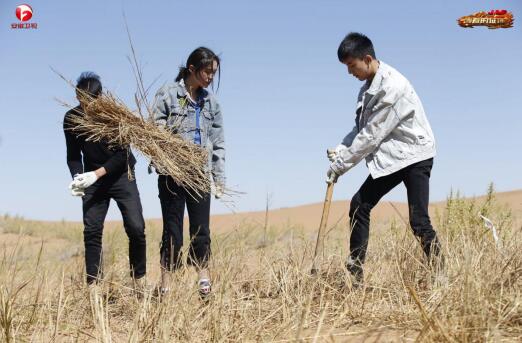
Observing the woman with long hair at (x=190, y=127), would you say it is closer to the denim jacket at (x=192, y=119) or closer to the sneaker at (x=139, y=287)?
the denim jacket at (x=192, y=119)

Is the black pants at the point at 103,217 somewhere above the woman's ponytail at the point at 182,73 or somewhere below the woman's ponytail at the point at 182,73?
below

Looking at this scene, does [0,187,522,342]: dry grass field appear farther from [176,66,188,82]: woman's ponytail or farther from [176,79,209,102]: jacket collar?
[176,66,188,82]: woman's ponytail

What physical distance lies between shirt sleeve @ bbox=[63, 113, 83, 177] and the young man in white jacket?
1948 millimetres

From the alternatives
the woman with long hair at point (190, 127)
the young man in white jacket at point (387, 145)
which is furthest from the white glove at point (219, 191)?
the young man in white jacket at point (387, 145)

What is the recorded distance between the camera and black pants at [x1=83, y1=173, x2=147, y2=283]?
3.83 meters

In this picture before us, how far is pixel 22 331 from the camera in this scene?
266 cm

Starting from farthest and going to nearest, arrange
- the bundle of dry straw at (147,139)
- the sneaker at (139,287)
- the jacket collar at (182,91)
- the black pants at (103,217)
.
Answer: the black pants at (103,217) < the jacket collar at (182,91) < the bundle of dry straw at (147,139) < the sneaker at (139,287)

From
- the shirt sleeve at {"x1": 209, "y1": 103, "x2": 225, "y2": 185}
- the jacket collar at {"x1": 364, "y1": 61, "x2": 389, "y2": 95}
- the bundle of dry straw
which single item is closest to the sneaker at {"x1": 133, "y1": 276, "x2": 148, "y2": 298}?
the bundle of dry straw

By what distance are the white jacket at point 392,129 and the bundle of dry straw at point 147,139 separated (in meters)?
1.09

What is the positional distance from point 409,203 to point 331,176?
0.61 meters

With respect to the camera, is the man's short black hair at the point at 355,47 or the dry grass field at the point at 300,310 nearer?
the dry grass field at the point at 300,310

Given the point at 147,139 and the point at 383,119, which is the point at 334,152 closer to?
the point at 383,119

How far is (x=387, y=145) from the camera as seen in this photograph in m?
3.47

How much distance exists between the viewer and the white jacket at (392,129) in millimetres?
3422
